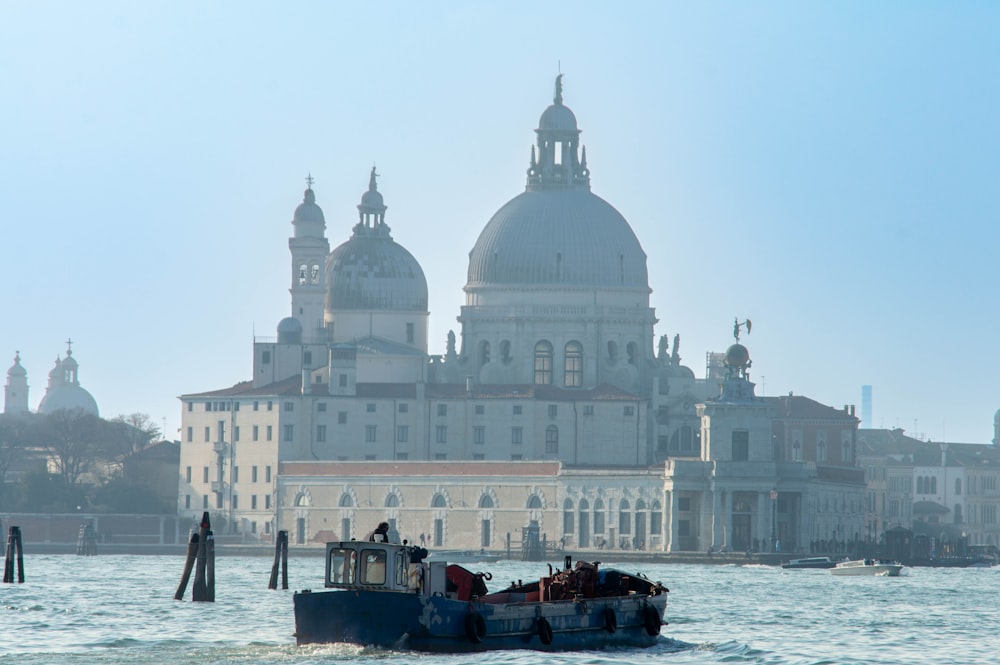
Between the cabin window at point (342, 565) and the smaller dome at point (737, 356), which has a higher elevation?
the smaller dome at point (737, 356)

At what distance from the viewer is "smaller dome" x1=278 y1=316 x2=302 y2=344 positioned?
Answer: 152500 mm

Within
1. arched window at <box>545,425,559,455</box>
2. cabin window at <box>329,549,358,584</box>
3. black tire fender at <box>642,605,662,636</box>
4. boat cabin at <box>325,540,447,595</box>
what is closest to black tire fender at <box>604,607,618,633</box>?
black tire fender at <box>642,605,662,636</box>

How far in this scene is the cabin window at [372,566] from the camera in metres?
56.3

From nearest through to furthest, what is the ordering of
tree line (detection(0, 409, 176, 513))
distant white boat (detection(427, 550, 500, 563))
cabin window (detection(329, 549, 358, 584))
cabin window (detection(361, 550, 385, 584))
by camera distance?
cabin window (detection(361, 550, 385, 584))
cabin window (detection(329, 549, 358, 584))
distant white boat (detection(427, 550, 500, 563))
tree line (detection(0, 409, 176, 513))

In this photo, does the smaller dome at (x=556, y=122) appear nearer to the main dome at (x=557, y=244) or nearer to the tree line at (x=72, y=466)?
the main dome at (x=557, y=244)

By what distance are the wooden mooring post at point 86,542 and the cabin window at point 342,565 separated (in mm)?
80082

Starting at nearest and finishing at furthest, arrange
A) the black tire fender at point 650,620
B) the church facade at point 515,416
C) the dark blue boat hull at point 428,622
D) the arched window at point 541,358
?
the dark blue boat hull at point 428,622 → the black tire fender at point 650,620 → the church facade at point 515,416 → the arched window at point 541,358

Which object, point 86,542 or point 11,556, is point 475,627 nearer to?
point 11,556

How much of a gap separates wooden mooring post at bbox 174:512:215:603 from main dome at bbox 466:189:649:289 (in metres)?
74.0

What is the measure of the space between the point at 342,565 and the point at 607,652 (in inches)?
250

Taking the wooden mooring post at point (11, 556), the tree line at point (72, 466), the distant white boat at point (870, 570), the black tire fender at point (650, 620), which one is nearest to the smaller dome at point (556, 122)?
the tree line at point (72, 466)

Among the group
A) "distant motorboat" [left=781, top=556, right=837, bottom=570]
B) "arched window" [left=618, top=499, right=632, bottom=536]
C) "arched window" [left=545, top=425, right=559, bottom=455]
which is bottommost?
"distant motorboat" [left=781, top=556, right=837, bottom=570]

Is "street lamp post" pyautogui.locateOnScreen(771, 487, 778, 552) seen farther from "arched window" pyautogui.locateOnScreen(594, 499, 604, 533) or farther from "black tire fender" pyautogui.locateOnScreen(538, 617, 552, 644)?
"black tire fender" pyautogui.locateOnScreen(538, 617, 552, 644)

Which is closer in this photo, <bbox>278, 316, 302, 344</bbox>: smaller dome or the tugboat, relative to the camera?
the tugboat
